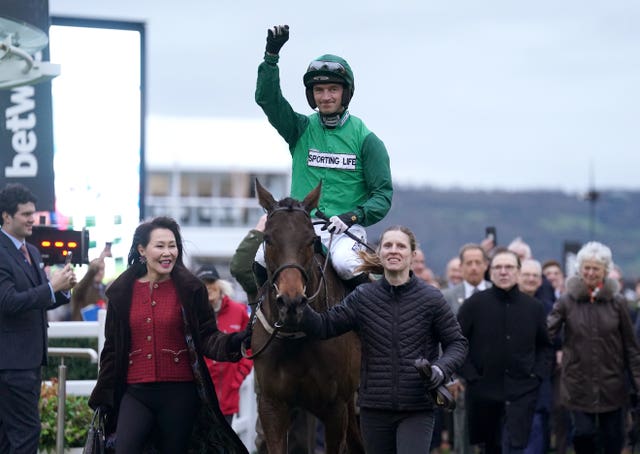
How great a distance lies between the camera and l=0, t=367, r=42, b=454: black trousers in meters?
8.58

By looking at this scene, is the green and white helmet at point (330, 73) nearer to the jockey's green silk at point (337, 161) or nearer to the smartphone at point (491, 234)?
the jockey's green silk at point (337, 161)

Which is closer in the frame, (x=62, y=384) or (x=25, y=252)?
(x=25, y=252)

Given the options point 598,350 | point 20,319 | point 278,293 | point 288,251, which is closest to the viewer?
point 278,293

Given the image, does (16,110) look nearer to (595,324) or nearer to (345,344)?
(345,344)

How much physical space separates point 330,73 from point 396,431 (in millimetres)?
2451

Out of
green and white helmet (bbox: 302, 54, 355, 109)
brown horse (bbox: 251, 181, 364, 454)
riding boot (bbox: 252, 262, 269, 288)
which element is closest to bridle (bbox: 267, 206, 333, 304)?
brown horse (bbox: 251, 181, 364, 454)

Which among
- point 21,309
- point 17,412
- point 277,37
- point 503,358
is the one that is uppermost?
point 277,37

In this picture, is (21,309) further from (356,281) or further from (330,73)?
(330,73)

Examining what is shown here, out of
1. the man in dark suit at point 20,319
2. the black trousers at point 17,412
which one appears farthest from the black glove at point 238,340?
the black trousers at point 17,412

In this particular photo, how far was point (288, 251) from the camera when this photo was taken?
7246 millimetres

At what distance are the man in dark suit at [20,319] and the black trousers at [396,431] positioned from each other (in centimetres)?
249

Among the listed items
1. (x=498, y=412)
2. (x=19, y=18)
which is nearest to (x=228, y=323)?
(x=498, y=412)

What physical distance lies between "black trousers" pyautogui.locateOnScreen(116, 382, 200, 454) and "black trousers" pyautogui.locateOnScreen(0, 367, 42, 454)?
1.20 meters

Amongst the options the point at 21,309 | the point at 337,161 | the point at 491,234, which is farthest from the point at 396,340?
the point at 491,234
